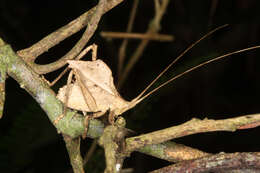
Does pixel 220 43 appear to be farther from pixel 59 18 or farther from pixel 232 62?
pixel 59 18

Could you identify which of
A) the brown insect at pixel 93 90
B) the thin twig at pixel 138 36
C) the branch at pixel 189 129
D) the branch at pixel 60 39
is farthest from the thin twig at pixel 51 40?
the thin twig at pixel 138 36

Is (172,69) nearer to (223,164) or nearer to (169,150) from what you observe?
(169,150)

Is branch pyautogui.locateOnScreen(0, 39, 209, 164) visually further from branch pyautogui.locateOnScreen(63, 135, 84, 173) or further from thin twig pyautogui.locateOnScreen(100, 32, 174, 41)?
thin twig pyautogui.locateOnScreen(100, 32, 174, 41)

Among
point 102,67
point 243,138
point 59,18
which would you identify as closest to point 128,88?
point 59,18

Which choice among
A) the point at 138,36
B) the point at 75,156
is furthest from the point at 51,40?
the point at 138,36

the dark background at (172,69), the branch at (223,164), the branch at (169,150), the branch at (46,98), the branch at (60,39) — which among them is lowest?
the branch at (223,164)

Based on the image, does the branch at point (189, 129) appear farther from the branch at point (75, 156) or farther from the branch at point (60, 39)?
the branch at point (60, 39)
